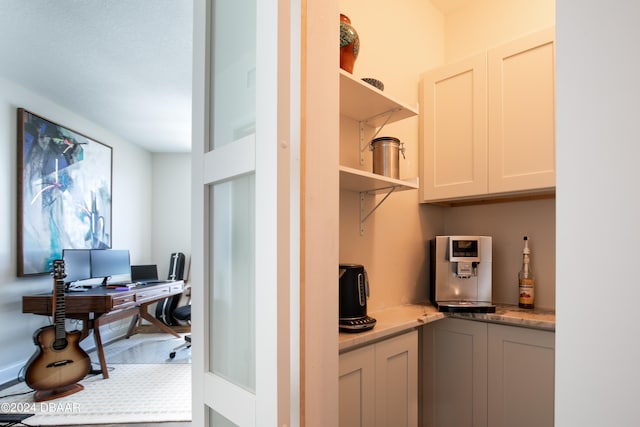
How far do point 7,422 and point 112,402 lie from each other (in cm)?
62

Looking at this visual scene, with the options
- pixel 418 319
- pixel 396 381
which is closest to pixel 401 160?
pixel 418 319

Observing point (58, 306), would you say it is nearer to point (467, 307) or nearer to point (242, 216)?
point (242, 216)

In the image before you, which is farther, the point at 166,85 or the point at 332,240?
the point at 166,85

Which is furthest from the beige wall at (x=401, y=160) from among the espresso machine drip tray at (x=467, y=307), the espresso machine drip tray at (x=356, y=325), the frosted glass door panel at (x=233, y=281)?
the frosted glass door panel at (x=233, y=281)

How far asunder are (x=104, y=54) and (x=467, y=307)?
3.11 m

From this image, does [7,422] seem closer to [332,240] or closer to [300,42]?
[332,240]

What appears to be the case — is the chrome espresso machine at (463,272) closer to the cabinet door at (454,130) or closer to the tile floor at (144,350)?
the cabinet door at (454,130)

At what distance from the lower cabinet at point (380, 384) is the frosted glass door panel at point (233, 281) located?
437 mm

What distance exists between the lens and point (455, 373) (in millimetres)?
1990

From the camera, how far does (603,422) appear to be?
17.8 inches

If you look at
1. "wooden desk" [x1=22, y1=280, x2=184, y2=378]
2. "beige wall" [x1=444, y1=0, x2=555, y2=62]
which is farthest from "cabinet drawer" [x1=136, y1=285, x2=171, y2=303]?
"beige wall" [x1=444, y1=0, x2=555, y2=62]

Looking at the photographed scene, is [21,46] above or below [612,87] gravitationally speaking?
above

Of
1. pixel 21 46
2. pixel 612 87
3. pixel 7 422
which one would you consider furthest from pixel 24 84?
pixel 612 87

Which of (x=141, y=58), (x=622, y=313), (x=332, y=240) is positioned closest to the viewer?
(x=622, y=313)
